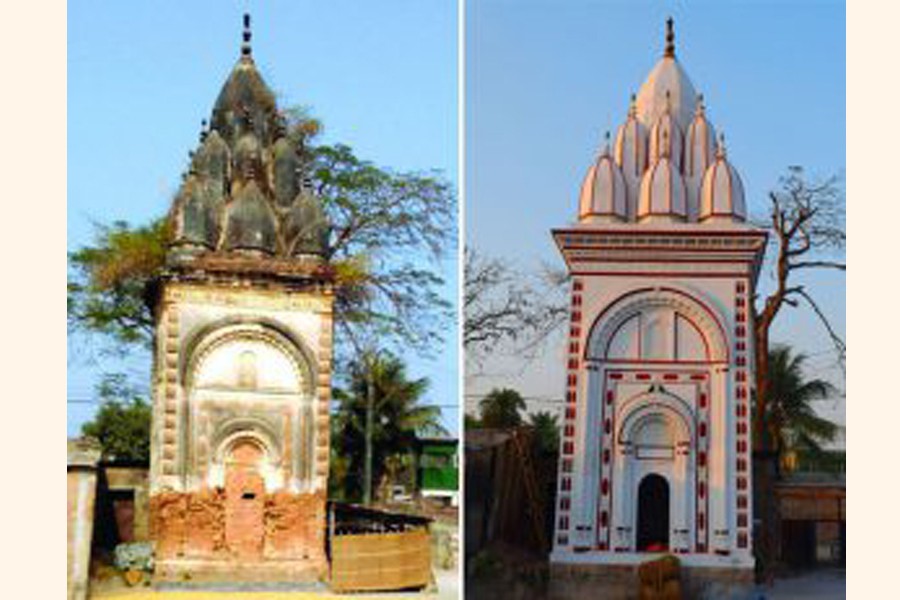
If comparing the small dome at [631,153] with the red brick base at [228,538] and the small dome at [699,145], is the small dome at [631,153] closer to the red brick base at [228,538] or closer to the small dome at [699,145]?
the small dome at [699,145]

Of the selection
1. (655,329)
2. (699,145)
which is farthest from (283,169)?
(699,145)

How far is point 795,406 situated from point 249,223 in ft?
15.0

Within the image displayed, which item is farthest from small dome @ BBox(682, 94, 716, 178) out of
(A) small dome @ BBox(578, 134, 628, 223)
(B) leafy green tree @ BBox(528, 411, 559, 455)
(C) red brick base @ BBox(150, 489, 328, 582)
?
(C) red brick base @ BBox(150, 489, 328, 582)

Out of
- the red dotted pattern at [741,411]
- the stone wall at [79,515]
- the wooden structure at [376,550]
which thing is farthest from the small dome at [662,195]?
the stone wall at [79,515]

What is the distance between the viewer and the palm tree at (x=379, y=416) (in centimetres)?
1345

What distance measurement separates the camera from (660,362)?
1334cm

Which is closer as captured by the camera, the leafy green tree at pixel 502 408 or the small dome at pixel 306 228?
the leafy green tree at pixel 502 408

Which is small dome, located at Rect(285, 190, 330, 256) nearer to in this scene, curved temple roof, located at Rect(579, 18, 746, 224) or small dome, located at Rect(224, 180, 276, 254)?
small dome, located at Rect(224, 180, 276, 254)

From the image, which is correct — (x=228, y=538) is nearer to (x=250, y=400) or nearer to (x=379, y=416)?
(x=250, y=400)

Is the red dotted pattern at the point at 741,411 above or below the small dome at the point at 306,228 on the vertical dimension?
below

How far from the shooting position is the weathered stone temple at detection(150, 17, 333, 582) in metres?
13.0

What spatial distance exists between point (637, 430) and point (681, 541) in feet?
3.05

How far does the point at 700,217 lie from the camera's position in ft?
44.0

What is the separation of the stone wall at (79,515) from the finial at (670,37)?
217 inches
